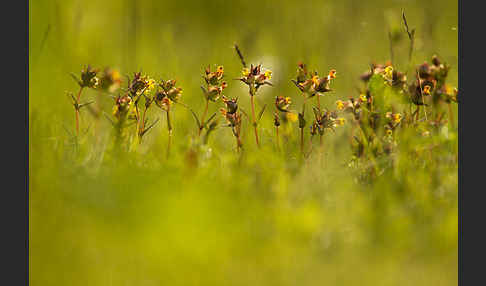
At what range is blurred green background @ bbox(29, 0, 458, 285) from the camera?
1949 mm

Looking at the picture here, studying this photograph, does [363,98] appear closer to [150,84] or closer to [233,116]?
[233,116]

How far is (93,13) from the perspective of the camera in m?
3.60

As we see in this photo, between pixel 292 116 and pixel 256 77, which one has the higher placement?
pixel 256 77

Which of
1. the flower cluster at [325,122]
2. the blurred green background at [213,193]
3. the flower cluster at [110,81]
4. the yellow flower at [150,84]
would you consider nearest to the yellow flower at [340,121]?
the flower cluster at [325,122]

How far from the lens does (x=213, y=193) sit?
1964 mm

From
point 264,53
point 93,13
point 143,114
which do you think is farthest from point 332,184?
point 93,13

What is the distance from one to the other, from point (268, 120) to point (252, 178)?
710 millimetres

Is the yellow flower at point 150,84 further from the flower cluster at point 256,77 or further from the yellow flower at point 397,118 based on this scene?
the yellow flower at point 397,118

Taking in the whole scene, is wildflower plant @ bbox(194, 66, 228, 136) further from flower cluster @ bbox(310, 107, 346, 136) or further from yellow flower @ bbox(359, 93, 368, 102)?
yellow flower @ bbox(359, 93, 368, 102)

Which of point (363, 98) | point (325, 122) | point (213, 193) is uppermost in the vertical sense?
point (363, 98)

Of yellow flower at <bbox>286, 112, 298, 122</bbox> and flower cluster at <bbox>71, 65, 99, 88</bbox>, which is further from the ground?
flower cluster at <bbox>71, 65, 99, 88</bbox>

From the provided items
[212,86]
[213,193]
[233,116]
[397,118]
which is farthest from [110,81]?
[397,118]

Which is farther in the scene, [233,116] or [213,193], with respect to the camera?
[233,116]

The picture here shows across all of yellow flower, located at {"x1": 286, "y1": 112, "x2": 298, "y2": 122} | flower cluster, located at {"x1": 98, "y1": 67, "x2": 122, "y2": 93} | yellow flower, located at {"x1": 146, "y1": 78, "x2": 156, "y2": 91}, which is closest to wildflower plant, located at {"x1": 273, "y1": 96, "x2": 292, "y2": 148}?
yellow flower, located at {"x1": 286, "y1": 112, "x2": 298, "y2": 122}
